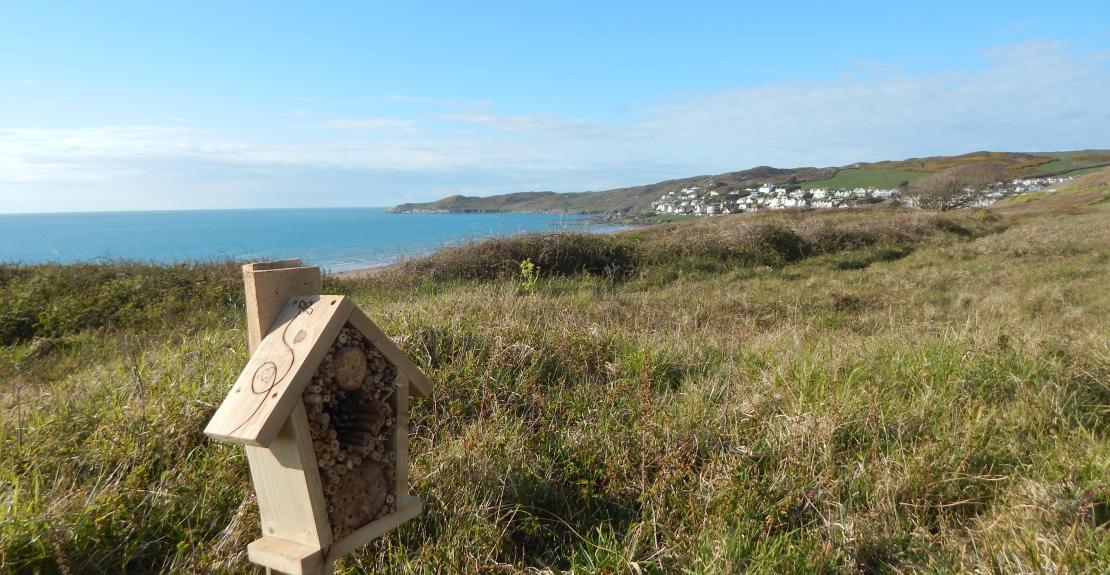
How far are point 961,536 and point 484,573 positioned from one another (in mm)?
2242

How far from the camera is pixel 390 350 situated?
2.30 meters

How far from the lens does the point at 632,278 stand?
47.1ft

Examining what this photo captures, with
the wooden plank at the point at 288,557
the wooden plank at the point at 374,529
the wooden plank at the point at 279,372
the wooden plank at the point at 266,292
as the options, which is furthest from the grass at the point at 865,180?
the wooden plank at the point at 288,557

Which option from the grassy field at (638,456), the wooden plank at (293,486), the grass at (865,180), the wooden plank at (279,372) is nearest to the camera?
the wooden plank at (279,372)

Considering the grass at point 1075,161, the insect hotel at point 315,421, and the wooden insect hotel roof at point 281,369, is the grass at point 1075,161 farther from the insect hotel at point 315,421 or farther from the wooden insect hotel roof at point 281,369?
the wooden insect hotel roof at point 281,369

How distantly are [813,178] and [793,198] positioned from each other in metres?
26.9

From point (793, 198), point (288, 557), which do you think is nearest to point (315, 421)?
point (288, 557)

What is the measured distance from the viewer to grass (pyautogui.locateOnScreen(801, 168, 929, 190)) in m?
66.6

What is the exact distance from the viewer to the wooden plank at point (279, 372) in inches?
74.7

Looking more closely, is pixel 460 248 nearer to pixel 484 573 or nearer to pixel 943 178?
pixel 484 573

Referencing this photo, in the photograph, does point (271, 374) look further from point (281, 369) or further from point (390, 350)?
point (390, 350)

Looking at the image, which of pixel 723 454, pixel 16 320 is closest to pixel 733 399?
pixel 723 454

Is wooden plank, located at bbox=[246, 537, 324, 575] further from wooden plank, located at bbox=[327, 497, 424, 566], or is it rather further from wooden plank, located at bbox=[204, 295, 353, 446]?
wooden plank, located at bbox=[204, 295, 353, 446]

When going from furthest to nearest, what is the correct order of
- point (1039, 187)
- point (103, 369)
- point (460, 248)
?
point (1039, 187) < point (460, 248) < point (103, 369)
